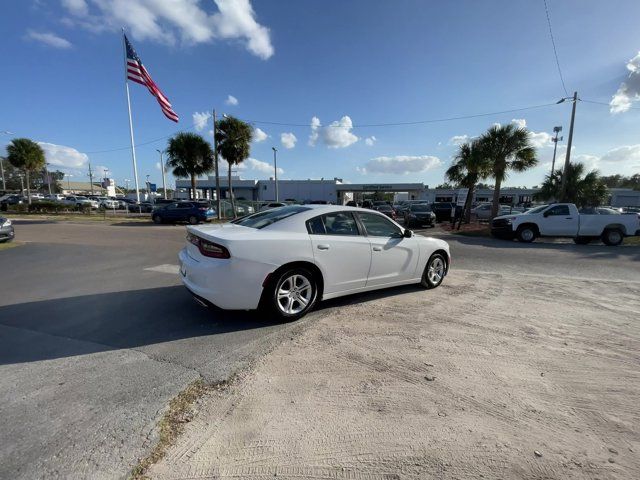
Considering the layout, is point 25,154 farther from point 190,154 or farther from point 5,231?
point 5,231

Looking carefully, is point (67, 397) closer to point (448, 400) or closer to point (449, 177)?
point (448, 400)

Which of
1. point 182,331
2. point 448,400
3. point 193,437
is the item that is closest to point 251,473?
point 193,437

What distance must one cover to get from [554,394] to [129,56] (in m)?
30.6

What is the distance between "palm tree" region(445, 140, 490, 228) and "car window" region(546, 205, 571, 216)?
23.9 feet

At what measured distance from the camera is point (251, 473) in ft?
6.15

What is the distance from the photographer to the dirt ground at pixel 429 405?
1.95m

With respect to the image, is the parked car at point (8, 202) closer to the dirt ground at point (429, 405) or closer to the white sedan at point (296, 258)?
the white sedan at point (296, 258)

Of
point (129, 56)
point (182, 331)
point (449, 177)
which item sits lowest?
point (182, 331)

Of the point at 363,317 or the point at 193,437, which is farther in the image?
the point at 363,317

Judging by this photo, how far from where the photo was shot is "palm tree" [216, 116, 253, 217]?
84.7 feet

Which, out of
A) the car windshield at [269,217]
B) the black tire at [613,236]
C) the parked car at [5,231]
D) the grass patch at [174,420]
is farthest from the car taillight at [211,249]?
the black tire at [613,236]

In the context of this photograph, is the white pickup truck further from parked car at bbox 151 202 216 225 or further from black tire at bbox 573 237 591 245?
parked car at bbox 151 202 216 225

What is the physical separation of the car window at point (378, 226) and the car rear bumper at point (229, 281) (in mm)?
1750

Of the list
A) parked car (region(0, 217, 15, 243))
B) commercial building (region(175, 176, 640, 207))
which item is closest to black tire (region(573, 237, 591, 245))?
parked car (region(0, 217, 15, 243))
